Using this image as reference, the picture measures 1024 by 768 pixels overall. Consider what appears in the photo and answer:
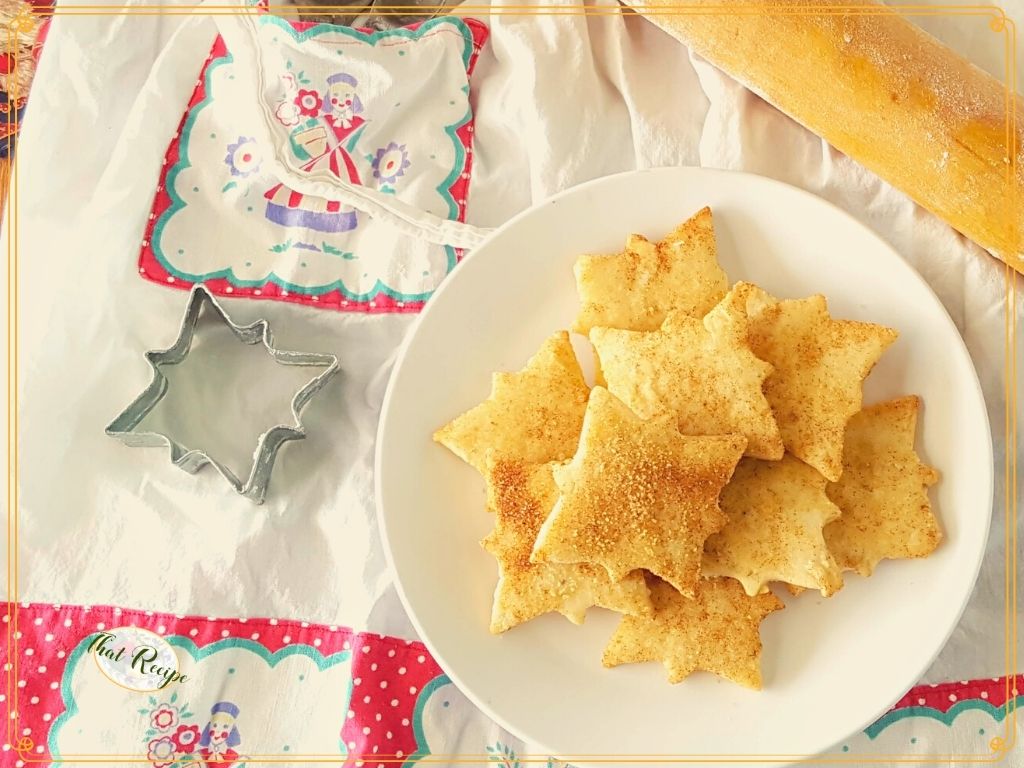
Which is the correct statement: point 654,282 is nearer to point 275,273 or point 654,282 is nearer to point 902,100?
point 902,100

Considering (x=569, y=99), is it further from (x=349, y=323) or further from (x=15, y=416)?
(x=15, y=416)

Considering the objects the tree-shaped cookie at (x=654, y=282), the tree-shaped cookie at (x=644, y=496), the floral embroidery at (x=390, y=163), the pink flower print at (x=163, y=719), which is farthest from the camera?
the floral embroidery at (x=390, y=163)

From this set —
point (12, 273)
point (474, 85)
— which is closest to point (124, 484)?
point (12, 273)

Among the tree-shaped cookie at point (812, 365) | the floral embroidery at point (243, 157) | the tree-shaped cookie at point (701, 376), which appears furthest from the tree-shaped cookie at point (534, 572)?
the floral embroidery at point (243, 157)

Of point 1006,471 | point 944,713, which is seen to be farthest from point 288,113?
point 944,713

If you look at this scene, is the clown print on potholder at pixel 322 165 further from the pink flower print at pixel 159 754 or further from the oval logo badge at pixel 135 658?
the pink flower print at pixel 159 754

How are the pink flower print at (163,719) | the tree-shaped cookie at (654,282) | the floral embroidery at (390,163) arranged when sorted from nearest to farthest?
1. the tree-shaped cookie at (654,282)
2. the pink flower print at (163,719)
3. the floral embroidery at (390,163)

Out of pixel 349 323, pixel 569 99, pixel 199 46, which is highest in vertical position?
pixel 199 46
